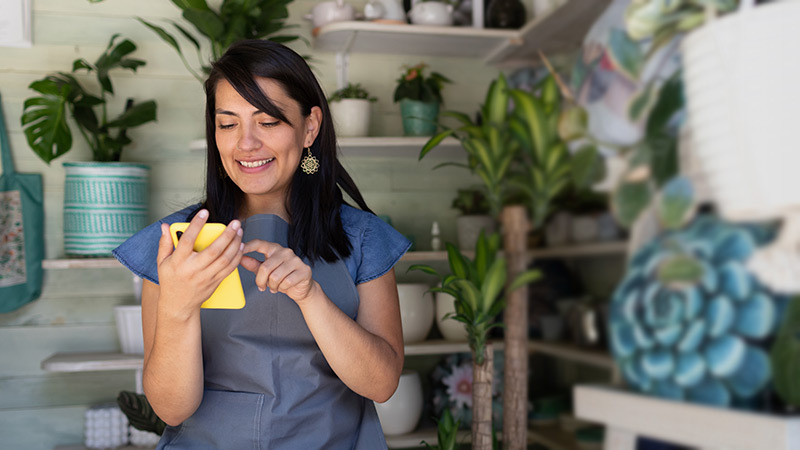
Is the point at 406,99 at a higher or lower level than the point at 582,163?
higher

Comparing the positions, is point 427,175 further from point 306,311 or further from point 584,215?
point 584,215

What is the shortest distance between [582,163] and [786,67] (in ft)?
0.28

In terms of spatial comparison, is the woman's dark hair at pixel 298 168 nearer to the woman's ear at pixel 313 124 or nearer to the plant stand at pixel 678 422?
the woman's ear at pixel 313 124

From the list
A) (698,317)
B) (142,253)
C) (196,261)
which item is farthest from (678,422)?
(142,253)

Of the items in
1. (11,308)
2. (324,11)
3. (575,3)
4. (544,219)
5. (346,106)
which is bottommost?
(11,308)

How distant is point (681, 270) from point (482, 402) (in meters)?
0.70

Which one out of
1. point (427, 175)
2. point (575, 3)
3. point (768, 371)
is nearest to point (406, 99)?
point (427, 175)

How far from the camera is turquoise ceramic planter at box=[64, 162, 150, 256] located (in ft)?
5.44

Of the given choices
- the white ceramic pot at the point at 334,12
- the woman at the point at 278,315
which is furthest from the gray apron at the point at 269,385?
the white ceramic pot at the point at 334,12

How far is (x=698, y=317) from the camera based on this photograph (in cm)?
24

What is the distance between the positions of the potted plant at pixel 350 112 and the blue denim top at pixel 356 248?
Answer: 78cm

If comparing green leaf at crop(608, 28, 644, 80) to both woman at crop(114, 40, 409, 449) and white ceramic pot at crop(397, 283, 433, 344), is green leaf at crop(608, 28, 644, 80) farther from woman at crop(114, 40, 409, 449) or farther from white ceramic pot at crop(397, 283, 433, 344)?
white ceramic pot at crop(397, 283, 433, 344)

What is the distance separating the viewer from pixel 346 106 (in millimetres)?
1806

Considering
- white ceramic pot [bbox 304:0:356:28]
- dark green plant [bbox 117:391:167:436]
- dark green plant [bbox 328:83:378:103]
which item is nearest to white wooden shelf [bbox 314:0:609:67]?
white ceramic pot [bbox 304:0:356:28]
